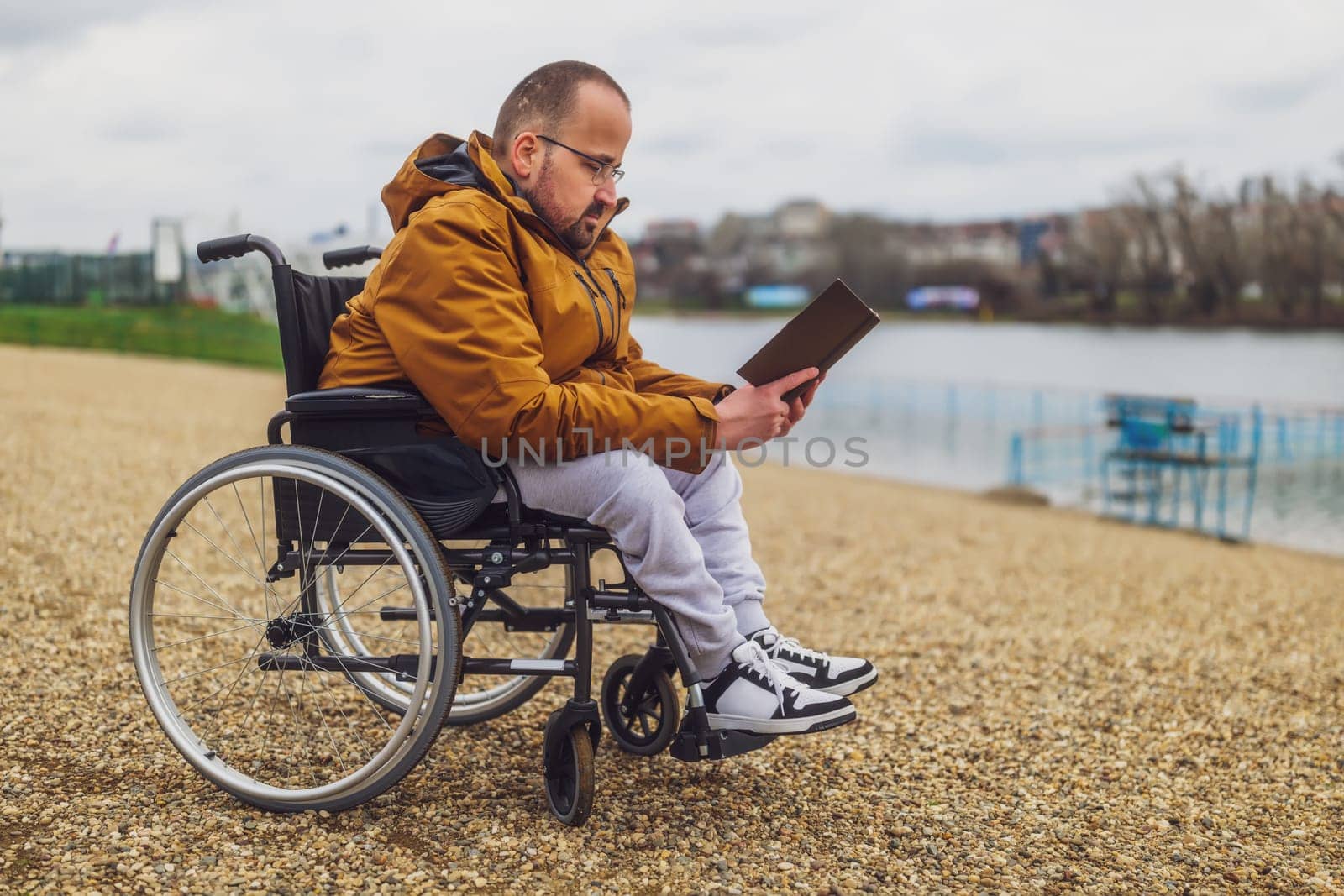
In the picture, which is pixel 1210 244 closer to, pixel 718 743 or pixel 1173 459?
pixel 1173 459

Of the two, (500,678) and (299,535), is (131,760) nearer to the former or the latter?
(299,535)

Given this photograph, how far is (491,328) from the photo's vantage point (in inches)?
89.2

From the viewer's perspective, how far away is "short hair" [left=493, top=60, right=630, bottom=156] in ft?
8.06

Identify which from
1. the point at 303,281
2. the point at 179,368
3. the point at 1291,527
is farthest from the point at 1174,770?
the point at 179,368

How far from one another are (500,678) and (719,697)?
4.59 ft

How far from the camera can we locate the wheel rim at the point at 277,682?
2.32 m

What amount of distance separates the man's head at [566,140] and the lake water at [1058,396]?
84cm

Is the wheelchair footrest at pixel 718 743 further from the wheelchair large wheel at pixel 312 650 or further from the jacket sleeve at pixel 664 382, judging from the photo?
the jacket sleeve at pixel 664 382

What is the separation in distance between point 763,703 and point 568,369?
835 mm

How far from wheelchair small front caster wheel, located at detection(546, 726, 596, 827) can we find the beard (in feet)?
3.47

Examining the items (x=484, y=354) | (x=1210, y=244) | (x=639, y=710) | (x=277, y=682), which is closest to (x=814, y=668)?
(x=639, y=710)

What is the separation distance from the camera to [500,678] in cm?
374
